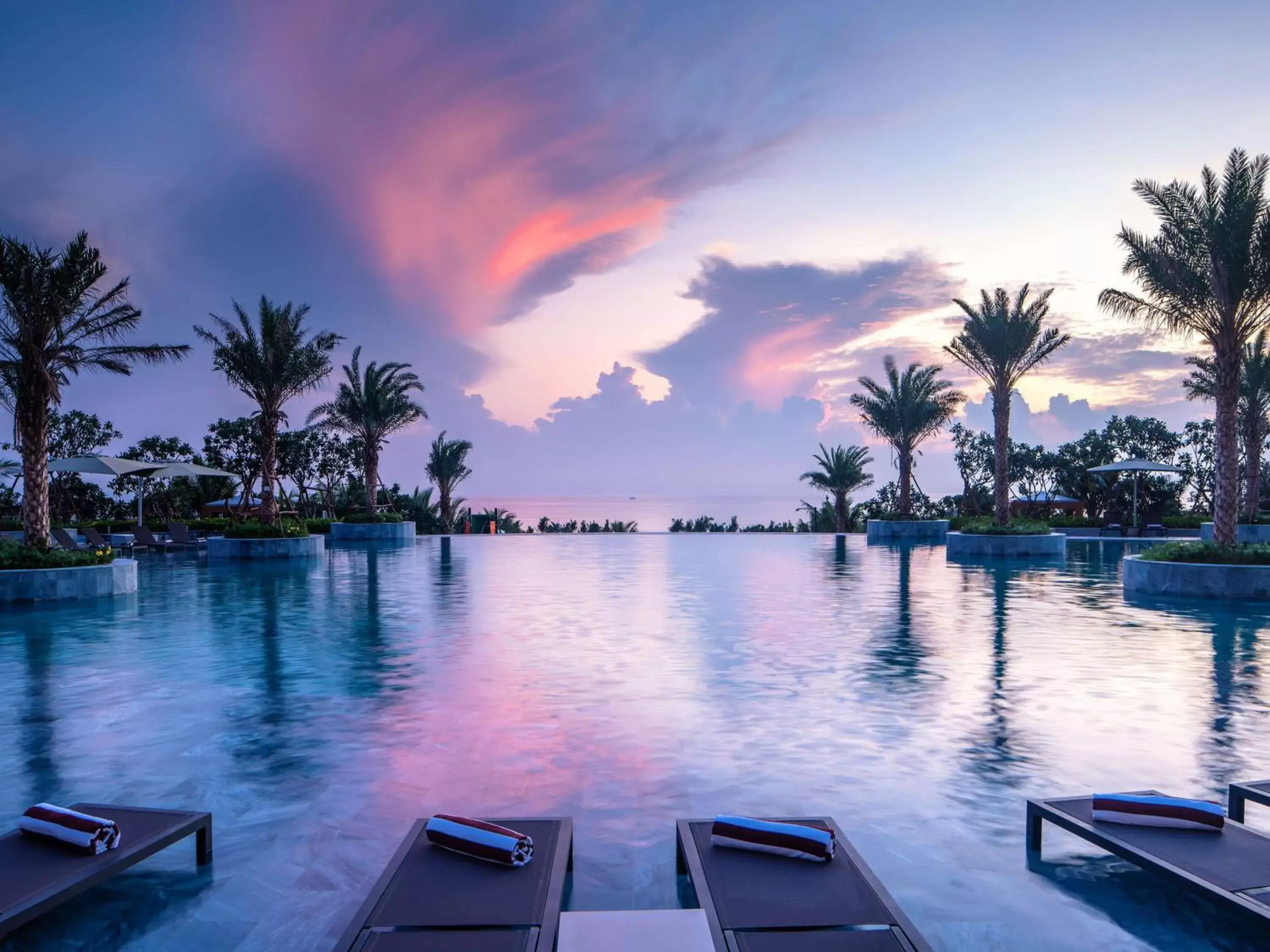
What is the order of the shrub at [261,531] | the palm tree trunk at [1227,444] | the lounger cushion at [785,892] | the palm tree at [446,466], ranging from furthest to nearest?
1. the palm tree at [446,466]
2. the shrub at [261,531]
3. the palm tree trunk at [1227,444]
4. the lounger cushion at [785,892]

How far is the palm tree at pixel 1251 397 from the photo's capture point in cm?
2820

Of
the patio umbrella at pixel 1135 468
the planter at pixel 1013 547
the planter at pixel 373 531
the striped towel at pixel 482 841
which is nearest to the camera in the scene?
the striped towel at pixel 482 841

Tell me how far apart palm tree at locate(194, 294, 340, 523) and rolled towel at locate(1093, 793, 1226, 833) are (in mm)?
25596

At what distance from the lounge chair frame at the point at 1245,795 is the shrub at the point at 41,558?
17.0 meters

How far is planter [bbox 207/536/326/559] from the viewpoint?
24.7 metres

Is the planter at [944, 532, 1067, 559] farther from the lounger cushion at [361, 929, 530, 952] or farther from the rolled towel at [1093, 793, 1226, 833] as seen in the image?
the lounger cushion at [361, 929, 530, 952]

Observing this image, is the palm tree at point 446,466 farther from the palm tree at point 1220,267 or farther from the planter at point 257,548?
A: the palm tree at point 1220,267

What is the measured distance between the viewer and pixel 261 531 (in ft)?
83.1

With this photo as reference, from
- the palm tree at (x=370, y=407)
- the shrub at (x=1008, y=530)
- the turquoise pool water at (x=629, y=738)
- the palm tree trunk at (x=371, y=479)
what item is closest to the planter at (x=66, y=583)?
the turquoise pool water at (x=629, y=738)

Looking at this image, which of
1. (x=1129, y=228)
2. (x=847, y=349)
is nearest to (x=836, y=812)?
(x=1129, y=228)

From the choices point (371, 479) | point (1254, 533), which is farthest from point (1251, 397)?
point (371, 479)

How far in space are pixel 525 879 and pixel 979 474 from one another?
1740 inches

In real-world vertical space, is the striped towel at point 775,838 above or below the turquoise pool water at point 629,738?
above

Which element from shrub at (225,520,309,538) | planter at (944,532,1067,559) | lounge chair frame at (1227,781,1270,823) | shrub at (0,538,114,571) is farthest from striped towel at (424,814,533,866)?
shrub at (225,520,309,538)
